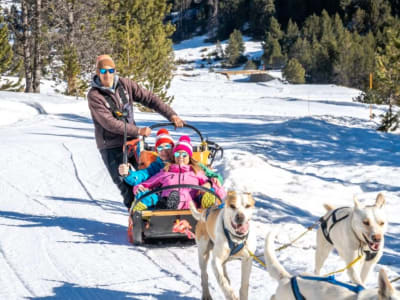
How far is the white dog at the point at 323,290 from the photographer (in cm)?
216

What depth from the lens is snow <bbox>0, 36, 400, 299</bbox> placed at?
473cm

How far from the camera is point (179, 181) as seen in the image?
Answer: 5523 mm

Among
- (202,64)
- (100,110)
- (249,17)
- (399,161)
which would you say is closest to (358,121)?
(399,161)

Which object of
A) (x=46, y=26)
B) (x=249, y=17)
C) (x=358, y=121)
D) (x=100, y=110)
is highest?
(x=249, y=17)

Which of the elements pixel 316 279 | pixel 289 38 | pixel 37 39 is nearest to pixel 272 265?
pixel 316 279

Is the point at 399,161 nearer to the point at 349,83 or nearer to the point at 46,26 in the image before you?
the point at 46,26

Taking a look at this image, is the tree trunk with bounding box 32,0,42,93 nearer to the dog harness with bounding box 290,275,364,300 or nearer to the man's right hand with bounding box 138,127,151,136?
the man's right hand with bounding box 138,127,151,136

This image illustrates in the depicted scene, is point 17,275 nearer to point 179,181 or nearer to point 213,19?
point 179,181

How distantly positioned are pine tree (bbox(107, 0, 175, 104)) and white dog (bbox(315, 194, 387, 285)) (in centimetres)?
→ 2079

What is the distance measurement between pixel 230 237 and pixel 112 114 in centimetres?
272

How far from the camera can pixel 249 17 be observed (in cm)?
11206

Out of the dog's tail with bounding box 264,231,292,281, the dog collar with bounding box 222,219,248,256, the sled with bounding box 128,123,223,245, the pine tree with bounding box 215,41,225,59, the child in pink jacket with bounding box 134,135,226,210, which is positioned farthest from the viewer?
the pine tree with bounding box 215,41,225,59

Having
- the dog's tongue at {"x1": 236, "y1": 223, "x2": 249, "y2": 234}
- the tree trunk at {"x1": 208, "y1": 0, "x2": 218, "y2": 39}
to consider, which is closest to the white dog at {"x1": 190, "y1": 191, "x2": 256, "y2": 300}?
the dog's tongue at {"x1": 236, "y1": 223, "x2": 249, "y2": 234}

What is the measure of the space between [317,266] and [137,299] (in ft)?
5.10
